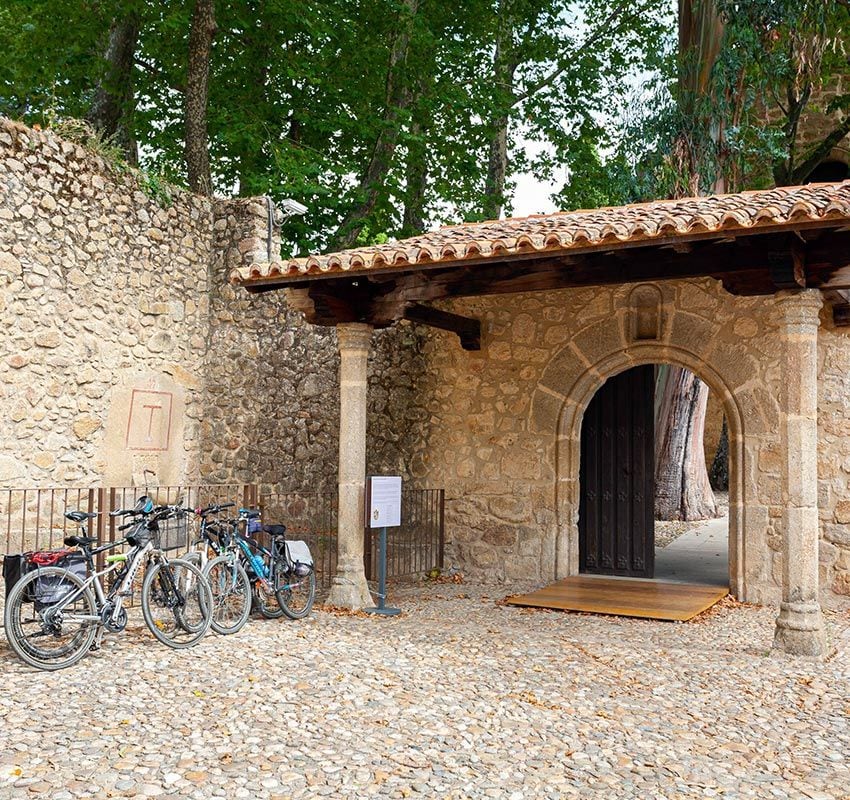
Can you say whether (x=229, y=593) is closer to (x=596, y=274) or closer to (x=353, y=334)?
(x=353, y=334)

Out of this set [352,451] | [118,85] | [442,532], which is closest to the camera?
[352,451]

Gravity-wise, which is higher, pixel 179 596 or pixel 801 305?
pixel 801 305

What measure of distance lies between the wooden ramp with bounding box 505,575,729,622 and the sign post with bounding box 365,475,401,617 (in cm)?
112

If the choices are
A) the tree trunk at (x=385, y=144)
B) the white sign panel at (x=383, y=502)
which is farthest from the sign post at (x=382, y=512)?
the tree trunk at (x=385, y=144)

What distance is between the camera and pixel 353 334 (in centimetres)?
760

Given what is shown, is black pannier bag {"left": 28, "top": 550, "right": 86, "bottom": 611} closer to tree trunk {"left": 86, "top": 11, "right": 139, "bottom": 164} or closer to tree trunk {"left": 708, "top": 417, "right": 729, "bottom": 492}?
tree trunk {"left": 86, "top": 11, "right": 139, "bottom": 164}

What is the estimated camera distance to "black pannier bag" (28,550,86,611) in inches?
204

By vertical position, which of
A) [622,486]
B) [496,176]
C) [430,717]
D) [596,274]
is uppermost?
[496,176]

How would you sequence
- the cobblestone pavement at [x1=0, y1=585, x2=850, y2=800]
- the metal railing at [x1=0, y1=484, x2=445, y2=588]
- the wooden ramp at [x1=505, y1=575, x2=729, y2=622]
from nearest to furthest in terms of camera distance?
the cobblestone pavement at [x1=0, y1=585, x2=850, y2=800]
the wooden ramp at [x1=505, y1=575, x2=729, y2=622]
the metal railing at [x1=0, y1=484, x2=445, y2=588]

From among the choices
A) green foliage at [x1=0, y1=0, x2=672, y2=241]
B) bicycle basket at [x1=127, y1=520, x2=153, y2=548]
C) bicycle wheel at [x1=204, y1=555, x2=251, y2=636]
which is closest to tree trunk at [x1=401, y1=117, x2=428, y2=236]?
green foliage at [x1=0, y1=0, x2=672, y2=241]

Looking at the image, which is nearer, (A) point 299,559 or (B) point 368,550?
(A) point 299,559

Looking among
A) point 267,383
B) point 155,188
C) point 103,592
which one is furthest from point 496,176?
point 103,592

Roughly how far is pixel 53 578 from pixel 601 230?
4.10 meters

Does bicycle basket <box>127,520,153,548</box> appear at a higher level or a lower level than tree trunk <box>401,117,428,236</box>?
lower
